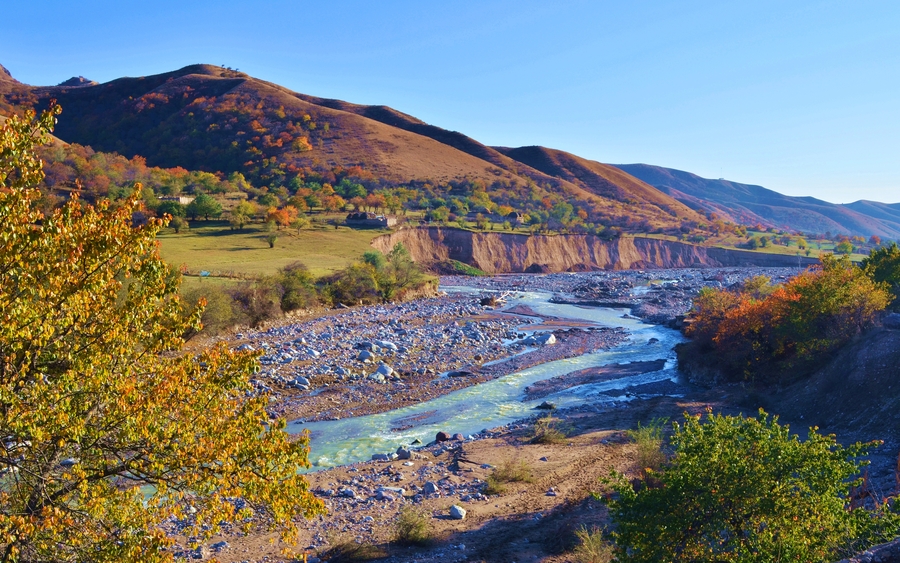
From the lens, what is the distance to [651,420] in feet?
67.5

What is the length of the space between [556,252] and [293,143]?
77.1 meters

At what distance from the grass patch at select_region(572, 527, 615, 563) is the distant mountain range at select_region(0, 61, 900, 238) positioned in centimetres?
11865

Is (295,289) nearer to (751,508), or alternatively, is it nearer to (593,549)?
(593,549)

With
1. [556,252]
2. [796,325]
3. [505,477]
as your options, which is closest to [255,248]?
[505,477]

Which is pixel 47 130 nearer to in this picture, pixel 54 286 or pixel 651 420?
pixel 54 286

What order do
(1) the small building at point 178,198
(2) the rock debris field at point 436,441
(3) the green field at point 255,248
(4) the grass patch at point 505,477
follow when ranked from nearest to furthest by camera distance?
(2) the rock debris field at point 436,441 → (4) the grass patch at point 505,477 → (3) the green field at point 255,248 → (1) the small building at point 178,198

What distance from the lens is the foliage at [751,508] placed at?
6.98m

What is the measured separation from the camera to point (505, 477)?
15.6 m

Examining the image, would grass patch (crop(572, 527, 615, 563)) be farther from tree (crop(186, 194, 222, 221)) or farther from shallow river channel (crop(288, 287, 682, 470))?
tree (crop(186, 194, 222, 221))

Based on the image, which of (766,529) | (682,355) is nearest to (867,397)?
(682,355)

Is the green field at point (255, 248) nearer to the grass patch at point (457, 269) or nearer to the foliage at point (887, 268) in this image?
the grass patch at point (457, 269)

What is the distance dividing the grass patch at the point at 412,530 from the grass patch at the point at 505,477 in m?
2.95

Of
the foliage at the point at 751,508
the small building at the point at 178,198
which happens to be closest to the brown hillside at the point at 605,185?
the small building at the point at 178,198

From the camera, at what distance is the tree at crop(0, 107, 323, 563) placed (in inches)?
235
